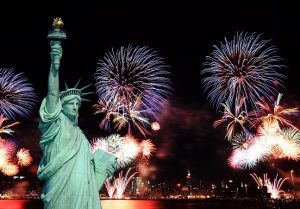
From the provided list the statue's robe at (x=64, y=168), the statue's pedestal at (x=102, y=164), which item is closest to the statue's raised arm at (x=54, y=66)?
the statue's robe at (x=64, y=168)

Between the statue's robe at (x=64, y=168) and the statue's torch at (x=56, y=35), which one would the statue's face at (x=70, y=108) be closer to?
the statue's robe at (x=64, y=168)

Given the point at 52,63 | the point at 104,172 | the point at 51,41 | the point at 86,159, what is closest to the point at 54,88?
the point at 52,63

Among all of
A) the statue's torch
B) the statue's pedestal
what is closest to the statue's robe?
the statue's pedestal

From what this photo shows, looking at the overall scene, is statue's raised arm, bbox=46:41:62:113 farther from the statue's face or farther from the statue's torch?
the statue's face

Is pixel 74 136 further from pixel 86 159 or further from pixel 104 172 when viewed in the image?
pixel 104 172

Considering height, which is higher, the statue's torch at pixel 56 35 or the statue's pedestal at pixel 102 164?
the statue's torch at pixel 56 35

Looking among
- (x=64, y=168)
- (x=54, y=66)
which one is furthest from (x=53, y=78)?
(x=64, y=168)

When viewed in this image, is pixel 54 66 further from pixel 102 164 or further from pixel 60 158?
pixel 102 164
